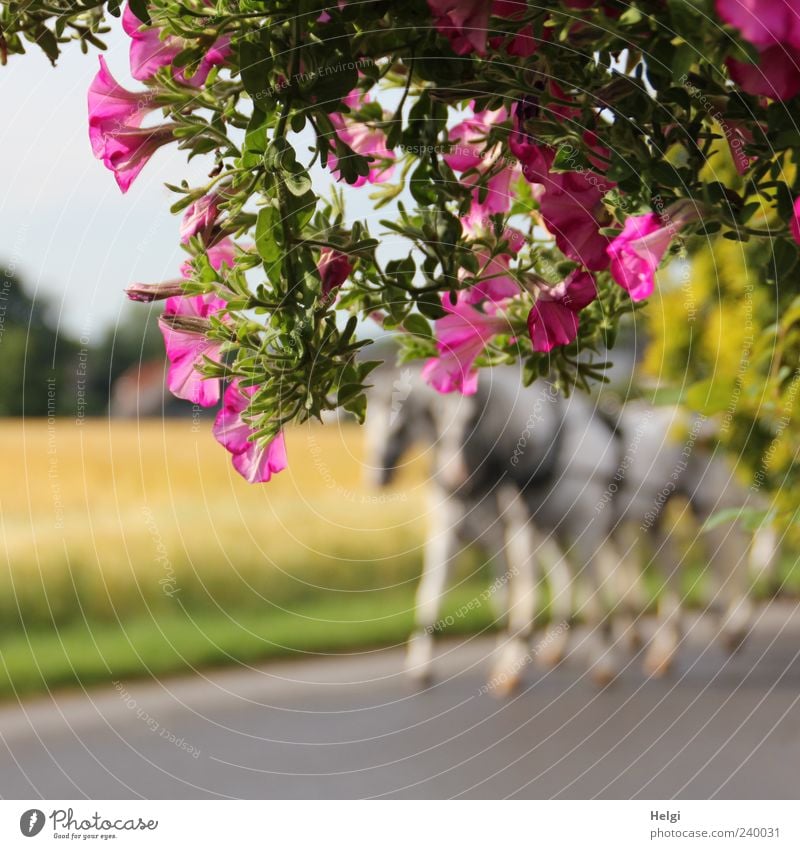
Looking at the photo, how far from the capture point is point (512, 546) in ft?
9.97

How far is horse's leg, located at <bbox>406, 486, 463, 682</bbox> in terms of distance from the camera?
2.62m

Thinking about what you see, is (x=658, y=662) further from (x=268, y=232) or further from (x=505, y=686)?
(x=268, y=232)

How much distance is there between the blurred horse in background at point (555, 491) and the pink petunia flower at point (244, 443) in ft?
6.46

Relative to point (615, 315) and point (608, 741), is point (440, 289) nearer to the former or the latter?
point (615, 315)

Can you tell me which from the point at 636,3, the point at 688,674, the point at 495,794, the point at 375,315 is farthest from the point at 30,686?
the point at 636,3

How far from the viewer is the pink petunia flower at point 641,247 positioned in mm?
508

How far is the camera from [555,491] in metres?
2.79

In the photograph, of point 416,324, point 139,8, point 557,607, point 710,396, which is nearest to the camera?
point 139,8

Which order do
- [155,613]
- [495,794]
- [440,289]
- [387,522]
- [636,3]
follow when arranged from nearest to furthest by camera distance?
1. [636,3]
2. [440,289]
3. [495,794]
4. [155,613]
5. [387,522]

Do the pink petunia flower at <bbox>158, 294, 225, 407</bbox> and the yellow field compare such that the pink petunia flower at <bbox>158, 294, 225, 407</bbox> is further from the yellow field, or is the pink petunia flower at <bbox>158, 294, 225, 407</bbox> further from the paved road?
the yellow field

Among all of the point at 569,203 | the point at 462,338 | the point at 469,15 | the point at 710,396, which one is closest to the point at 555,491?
the point at 710,396

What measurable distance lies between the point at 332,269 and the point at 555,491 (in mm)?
2309

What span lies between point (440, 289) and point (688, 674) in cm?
271

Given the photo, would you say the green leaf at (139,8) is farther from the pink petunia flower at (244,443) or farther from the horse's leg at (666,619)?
the horse's leg at (666,619)
